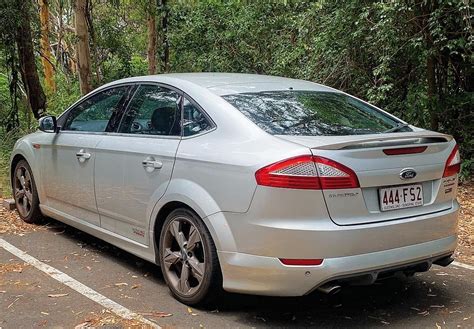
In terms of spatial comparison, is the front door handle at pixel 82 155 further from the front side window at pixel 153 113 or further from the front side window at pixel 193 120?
the front side window at pixel 193 120

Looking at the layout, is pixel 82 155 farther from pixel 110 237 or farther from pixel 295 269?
pixel 295 269

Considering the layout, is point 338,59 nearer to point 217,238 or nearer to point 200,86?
point 200,86

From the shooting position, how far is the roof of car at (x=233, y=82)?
13.7ft

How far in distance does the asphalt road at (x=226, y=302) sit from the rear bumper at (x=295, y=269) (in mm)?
348

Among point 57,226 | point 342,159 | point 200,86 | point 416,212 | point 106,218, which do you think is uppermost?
point 200,86

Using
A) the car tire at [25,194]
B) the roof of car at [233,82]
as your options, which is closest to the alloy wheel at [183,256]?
the roof of car at [233,82]

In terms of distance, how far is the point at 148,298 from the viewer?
4.00 meters

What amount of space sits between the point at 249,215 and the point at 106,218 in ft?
5.90

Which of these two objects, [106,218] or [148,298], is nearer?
[148,298]

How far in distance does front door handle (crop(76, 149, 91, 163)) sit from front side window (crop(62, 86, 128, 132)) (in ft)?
0.75

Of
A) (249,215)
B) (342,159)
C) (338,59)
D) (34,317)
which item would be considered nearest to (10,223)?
(34,317)

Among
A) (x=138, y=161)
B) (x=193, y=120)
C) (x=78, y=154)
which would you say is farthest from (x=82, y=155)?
(x=193, y=120)

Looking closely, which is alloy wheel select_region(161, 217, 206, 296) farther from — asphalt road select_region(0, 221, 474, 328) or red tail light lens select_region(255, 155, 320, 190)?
red tail light lens select_region(255, 155, 320, 190)

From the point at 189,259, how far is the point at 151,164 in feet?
2.52
